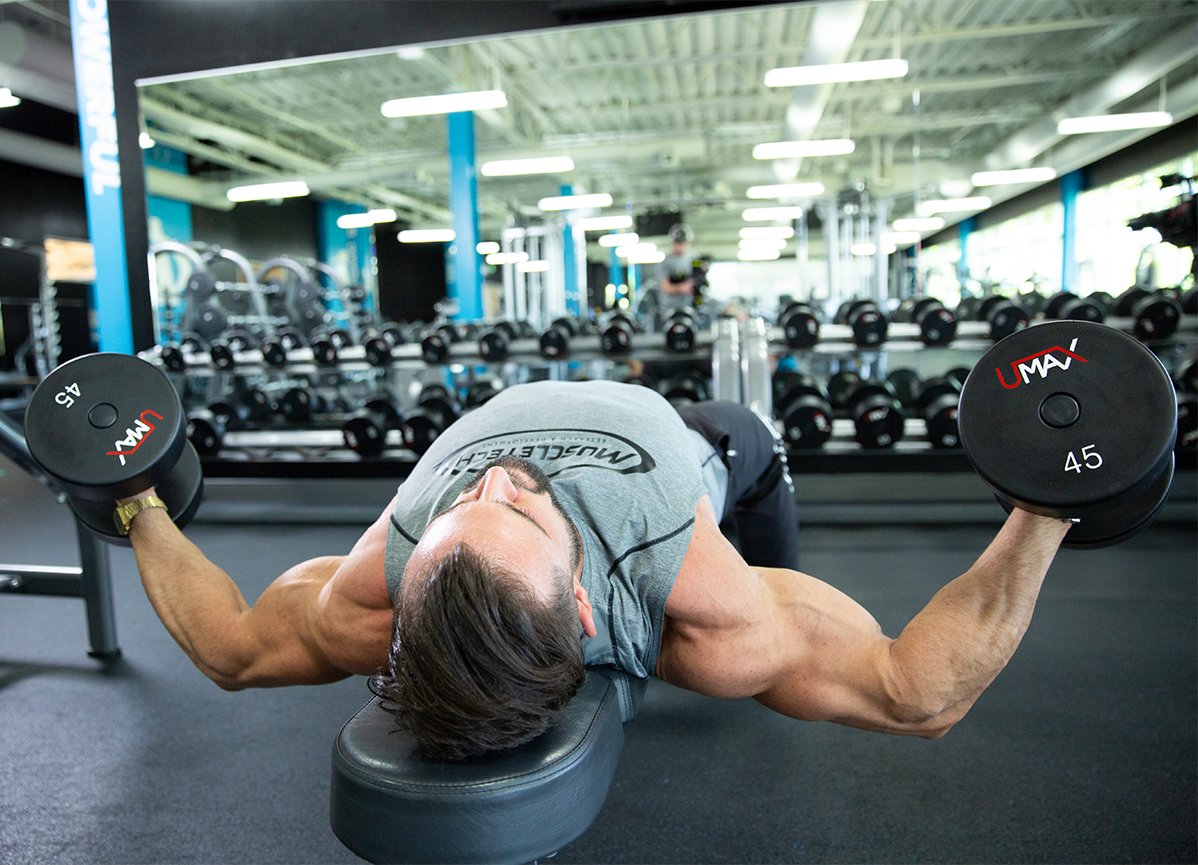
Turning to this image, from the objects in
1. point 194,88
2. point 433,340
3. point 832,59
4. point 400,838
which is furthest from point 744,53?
point 400,838

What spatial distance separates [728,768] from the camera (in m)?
1.55

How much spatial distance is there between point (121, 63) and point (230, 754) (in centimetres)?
425

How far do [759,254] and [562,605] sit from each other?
1719 centimetres

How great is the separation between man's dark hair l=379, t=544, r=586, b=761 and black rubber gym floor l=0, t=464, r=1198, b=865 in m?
0.65

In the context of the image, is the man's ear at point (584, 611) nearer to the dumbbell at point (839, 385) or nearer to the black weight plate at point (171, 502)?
the black weight plate at point (171, 502)

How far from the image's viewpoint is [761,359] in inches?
129

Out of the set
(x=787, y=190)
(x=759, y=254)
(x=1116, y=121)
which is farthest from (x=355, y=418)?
(x=759, y=254)

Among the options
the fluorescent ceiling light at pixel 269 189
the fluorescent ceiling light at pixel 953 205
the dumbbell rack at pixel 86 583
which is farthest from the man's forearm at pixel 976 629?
the fluorescent ceiling light at pixel 269 189

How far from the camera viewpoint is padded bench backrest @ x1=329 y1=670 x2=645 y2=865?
71 cm

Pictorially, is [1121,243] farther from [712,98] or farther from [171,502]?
[171,502]

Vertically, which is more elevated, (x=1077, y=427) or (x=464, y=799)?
(x=1077, y=427)

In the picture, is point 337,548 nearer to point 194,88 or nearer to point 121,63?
point 121,63

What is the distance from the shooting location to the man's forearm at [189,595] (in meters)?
1.12

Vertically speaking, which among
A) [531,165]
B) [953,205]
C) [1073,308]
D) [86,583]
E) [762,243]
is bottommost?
[86,583]
